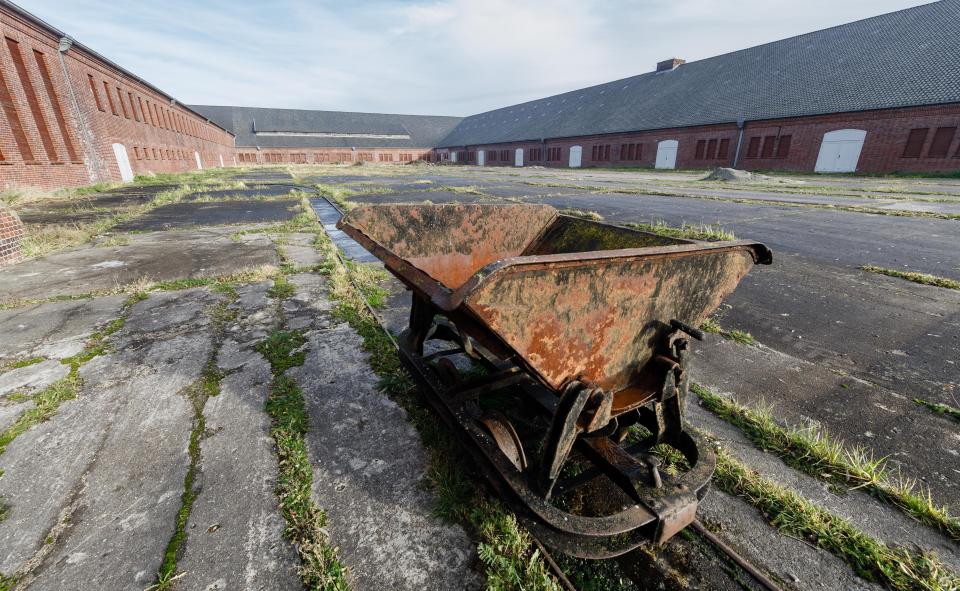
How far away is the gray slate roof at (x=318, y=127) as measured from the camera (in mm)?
59531

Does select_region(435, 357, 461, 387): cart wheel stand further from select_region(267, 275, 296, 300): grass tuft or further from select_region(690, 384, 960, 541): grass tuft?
select_region(267, 275, 296, 300): grass tuft

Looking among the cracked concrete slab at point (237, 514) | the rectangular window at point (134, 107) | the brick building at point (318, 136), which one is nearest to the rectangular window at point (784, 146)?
the cracked concrete slab at point (237, 514)

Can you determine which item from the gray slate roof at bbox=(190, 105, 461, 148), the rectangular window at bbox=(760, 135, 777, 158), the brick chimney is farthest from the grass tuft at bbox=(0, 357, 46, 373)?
the gray slate roof at bbox=(190, 105, 461, 148)

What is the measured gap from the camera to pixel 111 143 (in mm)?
20062

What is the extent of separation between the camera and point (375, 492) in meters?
1.97

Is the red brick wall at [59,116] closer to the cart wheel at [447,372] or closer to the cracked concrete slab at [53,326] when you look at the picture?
the cracked concrete slab at [53,326]

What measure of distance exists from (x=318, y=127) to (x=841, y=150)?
6446cm

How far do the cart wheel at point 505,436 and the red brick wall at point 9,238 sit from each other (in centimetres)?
781

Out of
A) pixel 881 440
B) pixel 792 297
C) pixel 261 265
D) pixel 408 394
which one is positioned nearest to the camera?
pixel 881 440

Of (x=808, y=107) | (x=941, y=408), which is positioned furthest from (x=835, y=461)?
(x=808, y=107)

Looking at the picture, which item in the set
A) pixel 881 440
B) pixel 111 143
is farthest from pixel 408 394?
pixel 111 143

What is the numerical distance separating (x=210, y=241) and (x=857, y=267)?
418 inches

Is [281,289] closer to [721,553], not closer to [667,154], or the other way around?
[721,553]

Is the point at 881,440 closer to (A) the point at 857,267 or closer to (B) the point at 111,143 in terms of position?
(A) the point at 857,267
